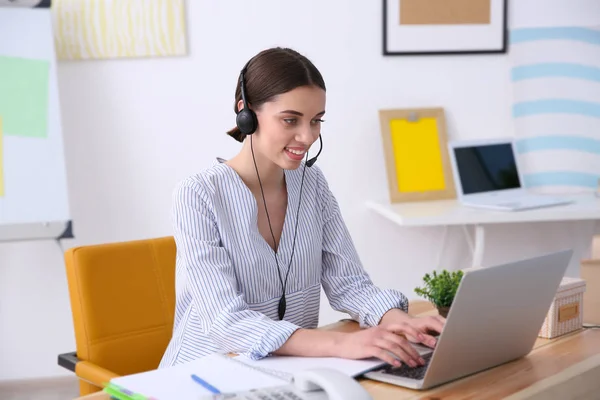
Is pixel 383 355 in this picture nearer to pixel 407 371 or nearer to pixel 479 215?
pixel 407 371

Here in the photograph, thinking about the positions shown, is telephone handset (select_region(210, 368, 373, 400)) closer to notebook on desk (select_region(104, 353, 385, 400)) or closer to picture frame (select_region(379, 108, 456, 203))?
notebook on desk (select_region(104, 353, 385, 400))

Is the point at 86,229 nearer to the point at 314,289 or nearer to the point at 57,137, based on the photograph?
the point at 57,137

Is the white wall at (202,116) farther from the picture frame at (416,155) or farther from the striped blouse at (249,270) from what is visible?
the striped blouse at (249,270)

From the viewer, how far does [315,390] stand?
1048mm

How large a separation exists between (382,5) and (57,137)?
1.35 metres

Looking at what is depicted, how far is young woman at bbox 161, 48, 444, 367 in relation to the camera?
4.46 ft

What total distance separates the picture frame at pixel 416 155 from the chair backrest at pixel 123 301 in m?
1.51

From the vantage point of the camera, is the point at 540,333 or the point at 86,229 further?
the point at 86,229

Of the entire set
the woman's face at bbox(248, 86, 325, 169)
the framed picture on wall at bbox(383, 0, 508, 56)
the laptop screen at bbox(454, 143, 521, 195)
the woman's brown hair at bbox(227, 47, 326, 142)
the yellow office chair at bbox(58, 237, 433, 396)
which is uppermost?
the framed picture on wall at bbox(383, 0, 508, 56)

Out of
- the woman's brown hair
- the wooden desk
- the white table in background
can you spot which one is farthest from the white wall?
the wooden desk

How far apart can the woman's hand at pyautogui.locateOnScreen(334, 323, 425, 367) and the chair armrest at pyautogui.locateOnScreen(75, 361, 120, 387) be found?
1.83 feet

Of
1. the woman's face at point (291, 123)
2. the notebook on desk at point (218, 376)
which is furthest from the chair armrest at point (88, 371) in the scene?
the woman's face at point (291, 123)

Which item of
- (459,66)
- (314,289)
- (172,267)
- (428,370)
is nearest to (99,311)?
(172,267)

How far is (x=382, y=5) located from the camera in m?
3.17
